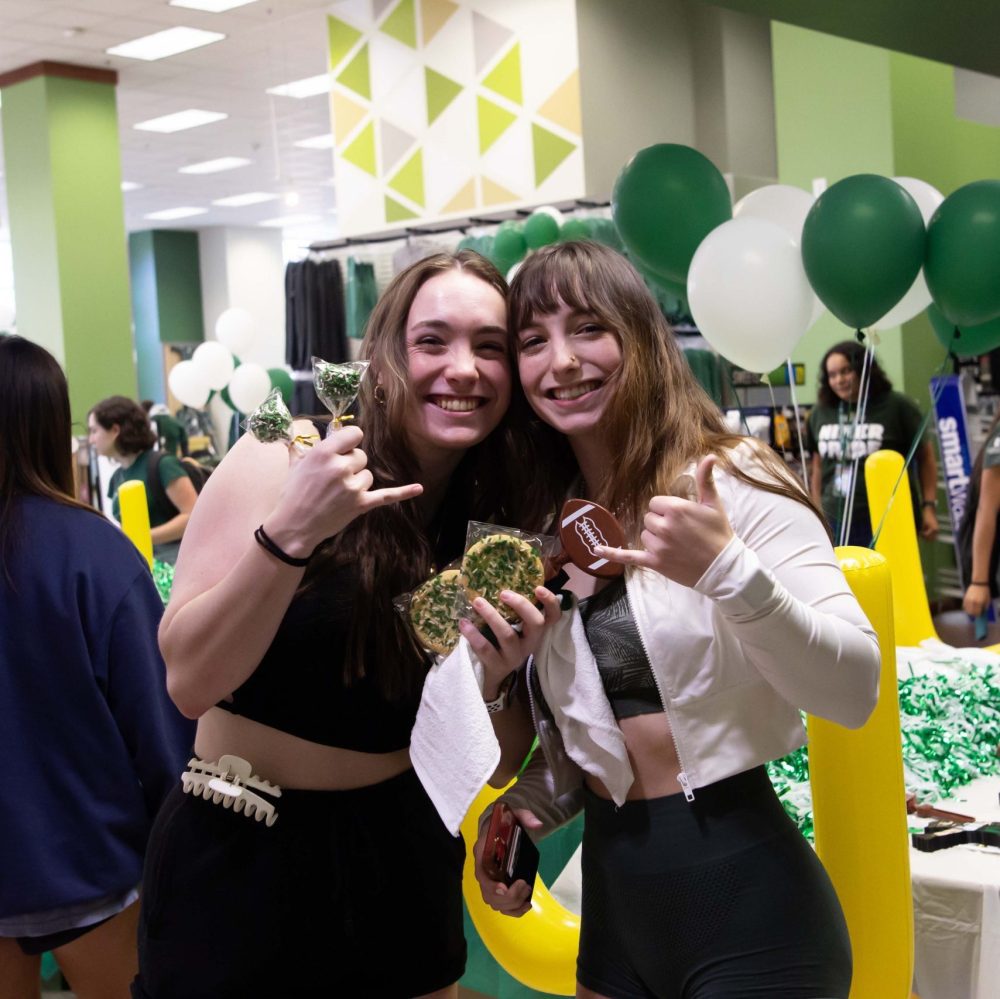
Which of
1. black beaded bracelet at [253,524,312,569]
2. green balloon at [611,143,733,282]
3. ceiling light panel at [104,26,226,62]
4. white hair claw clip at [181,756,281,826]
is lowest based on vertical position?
white hair claw clip at [181,756,281,826]

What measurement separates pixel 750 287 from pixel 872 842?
1.84 meters

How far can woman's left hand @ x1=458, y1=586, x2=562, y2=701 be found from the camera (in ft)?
4.49

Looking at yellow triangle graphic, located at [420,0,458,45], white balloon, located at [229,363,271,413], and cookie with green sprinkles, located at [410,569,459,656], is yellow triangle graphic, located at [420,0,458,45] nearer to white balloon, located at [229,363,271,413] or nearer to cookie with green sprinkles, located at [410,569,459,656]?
white balloon, located at [229,363,271,413]

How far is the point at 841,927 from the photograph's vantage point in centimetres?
146

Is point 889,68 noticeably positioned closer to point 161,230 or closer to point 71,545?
point 71,545

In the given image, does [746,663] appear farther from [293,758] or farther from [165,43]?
[165,43]

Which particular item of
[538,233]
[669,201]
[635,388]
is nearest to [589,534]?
[635,388]

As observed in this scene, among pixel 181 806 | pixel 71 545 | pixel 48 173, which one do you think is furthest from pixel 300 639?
pixel 48 173

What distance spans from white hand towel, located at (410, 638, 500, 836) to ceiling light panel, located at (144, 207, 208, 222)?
17.7 metres

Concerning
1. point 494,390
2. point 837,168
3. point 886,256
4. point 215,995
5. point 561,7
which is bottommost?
point 215,995

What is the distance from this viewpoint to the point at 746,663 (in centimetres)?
142

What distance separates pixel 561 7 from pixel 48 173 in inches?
184

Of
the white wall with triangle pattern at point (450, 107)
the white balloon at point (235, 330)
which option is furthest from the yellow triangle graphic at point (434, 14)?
the white balloon at point (235, 330)

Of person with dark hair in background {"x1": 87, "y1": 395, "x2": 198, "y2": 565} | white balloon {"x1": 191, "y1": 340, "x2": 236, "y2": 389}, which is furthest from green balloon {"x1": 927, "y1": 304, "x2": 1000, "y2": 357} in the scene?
white balloon {"x1": 191, "y1": 340, "x2": 236, "y2": 389}
